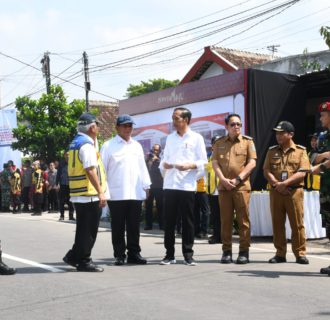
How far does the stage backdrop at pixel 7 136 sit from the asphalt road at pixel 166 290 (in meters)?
16.4

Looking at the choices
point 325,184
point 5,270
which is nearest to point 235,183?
point 325,184

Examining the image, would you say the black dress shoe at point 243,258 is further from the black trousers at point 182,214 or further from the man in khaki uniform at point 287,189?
the black trousers at point 182,214

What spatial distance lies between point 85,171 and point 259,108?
22.4 feet

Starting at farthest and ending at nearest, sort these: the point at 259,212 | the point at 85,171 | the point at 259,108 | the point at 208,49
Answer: the point at 208,49, the point at 259,108, the point at 259,212, the point at 85,171

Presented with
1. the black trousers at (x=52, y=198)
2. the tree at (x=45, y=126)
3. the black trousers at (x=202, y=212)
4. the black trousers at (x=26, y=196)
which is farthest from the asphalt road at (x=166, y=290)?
the tree at (x=45, y=126)

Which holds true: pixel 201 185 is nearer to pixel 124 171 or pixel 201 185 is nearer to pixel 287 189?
pixel 287 189

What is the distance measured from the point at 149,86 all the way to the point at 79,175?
51.7 meters

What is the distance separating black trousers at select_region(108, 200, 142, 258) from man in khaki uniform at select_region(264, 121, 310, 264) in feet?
5.86

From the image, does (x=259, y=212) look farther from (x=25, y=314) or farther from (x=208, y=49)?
(x=208, y=49)

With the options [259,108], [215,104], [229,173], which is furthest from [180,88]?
[229,173]

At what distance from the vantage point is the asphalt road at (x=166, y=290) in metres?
5.05

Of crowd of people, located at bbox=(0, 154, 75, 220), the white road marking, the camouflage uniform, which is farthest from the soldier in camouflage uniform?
crowd of people, located at bbox=(0, 154, 75, 220)

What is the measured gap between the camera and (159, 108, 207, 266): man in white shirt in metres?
7.70

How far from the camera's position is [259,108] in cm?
1313
